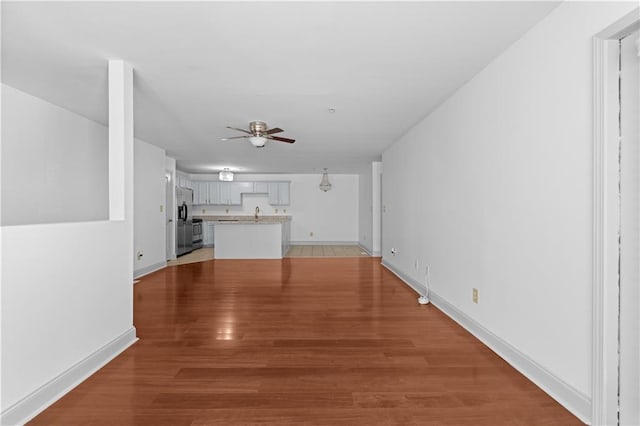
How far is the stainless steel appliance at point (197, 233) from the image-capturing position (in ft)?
28.5

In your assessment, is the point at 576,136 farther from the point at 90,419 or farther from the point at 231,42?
the point at 90,419

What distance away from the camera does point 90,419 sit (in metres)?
1.68

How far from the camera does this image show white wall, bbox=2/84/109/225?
310 centimetres

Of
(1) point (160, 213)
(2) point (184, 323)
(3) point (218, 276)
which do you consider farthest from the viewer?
(1) point (160, 213)

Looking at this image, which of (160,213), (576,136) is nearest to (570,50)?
(576,136)

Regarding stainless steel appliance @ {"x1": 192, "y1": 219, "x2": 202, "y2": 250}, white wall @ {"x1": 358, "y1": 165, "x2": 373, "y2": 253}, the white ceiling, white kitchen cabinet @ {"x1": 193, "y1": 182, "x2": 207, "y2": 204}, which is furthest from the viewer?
white kitchen cabinet @ {"x1": 193, "y1": 182, "x2": 207, "y2": 204}

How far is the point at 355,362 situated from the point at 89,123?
14.6ft

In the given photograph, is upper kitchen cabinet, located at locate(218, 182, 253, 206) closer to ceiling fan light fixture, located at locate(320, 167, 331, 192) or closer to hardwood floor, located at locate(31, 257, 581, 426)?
ceiling fan light fixture, located at locate(320, 167, 331, 192)

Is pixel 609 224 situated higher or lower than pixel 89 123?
lower

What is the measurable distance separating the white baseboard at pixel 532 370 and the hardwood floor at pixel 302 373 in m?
0.06

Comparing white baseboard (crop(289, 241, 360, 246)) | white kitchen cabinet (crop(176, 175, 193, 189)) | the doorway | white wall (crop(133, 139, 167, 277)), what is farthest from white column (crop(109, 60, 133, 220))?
white baseboard (crop(289, 241, 360, 246))

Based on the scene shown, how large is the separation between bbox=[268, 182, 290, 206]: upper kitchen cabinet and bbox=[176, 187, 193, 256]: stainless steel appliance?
2.41 meters

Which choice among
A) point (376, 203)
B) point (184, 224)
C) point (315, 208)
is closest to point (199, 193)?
point (184, 224)

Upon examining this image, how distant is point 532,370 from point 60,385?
2.96 m
